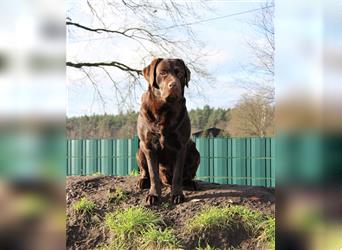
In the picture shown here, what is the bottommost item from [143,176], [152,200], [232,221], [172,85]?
[232,221]

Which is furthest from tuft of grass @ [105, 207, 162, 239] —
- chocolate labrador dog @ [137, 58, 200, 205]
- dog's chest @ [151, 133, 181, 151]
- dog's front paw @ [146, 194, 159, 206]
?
dog's chest @ [151, 133, 181, 151]

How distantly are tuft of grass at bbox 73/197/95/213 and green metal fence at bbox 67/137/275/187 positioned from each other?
3.23 m

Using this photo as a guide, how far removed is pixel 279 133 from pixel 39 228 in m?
0.80

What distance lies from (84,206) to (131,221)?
51cm

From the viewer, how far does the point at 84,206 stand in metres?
3.88

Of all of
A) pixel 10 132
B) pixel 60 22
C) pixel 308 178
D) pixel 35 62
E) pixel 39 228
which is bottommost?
pixel 39 228

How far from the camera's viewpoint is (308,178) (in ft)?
4.63

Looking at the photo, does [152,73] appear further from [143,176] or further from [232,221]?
[232,221]

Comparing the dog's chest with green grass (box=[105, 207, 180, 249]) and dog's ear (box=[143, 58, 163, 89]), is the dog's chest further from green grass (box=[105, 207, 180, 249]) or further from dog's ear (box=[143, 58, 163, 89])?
green grass (box=[105, 207, 180, 249])

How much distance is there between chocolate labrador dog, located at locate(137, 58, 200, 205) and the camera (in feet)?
12.1

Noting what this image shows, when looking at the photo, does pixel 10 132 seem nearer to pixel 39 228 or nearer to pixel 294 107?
pixel 39 228

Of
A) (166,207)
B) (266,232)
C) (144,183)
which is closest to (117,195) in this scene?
(144,183)

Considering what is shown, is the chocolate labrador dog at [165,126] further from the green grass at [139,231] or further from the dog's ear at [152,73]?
the green grass at [139,231]

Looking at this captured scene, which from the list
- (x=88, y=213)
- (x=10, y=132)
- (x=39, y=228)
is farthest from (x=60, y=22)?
(x=88, y=213)
